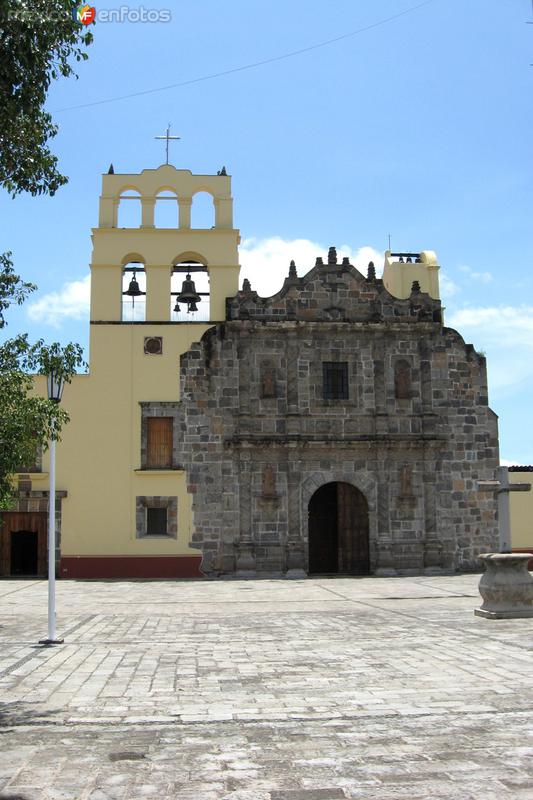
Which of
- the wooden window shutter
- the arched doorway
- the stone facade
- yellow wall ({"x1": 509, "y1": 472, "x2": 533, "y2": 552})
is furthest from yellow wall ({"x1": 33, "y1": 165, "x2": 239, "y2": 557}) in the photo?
yellow wall ({"x1": 509, "y1": 472, "x2": 533, "y2": 552})

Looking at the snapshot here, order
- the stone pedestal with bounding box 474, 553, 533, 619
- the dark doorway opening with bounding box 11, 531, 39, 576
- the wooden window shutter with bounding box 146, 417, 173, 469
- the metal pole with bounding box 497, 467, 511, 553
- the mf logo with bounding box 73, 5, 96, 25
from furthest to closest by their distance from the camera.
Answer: the wooden window shutter with bounding box 146, 417, 173, 469 < the dark doorway opening with bounding box 11, 531, 39, 576 < the metal pole with bounding box 497, 467, 511, 553 < the stone pedestal with bounding box 474, 553, 533, 619 < the mf logo with bounding box 73, 5, 96, 25

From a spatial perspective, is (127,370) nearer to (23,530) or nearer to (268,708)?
(23,530)

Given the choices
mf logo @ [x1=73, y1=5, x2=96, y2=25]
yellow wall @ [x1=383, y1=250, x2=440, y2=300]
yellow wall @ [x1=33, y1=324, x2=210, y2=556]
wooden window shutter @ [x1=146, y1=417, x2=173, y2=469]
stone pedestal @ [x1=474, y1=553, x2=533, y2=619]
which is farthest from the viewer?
yellow wall @ [x1=383, y1=250, x2=440, y2=300]

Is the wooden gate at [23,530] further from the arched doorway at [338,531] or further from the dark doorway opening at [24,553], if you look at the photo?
the arched doorway at [338,531]

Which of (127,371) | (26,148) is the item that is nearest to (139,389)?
→ (127,371)

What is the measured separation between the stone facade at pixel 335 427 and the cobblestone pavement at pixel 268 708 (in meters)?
10.1

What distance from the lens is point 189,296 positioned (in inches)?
997

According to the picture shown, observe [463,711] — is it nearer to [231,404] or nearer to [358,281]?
[231,404]

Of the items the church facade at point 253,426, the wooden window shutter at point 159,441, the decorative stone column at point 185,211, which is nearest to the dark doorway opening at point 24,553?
the church facade at point 253,426

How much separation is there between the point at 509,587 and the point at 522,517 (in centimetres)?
1314

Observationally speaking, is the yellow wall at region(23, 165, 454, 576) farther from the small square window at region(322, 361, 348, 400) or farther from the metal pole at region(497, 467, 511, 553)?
the metal pole at region(497, 467, 511, 553)

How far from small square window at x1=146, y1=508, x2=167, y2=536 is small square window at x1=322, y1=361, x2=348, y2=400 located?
585 cm

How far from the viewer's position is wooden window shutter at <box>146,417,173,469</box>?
81.3 feet

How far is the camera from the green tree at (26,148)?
6.50m
